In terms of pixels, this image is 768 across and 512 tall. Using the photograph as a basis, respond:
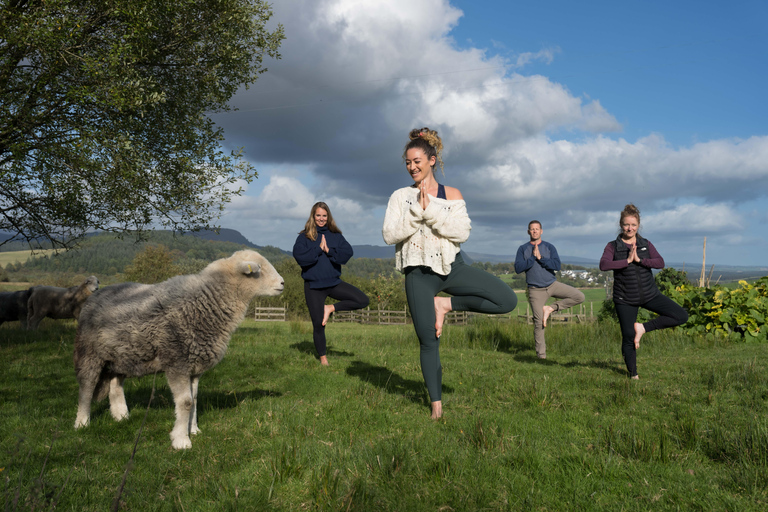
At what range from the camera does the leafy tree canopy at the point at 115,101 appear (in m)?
9.28

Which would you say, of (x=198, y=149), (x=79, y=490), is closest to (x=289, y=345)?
(x=198, y=149)

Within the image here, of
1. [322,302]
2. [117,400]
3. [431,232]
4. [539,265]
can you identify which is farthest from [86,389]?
[539,265]

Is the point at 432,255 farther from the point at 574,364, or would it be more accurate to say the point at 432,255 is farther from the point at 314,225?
the point at 574,364

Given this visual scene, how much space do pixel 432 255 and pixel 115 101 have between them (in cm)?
837

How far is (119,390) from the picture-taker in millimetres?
4816

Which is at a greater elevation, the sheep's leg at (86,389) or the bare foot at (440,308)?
the bare foot at (440,308)

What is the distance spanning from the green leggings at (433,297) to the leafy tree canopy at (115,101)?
26.6 ft

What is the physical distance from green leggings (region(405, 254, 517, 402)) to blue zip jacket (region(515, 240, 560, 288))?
5.10 meters

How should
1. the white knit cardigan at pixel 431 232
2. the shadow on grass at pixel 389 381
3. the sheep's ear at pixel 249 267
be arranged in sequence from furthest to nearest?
the shadow on grass at pixel 389 381 < the sheep's ear at pixel 249 267 < the white knit cardigan at pixel 431 232

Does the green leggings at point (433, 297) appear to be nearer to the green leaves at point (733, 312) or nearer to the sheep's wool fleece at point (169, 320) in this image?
the sheep's wool fleece at point (169, 320)

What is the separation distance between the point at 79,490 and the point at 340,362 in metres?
5.39

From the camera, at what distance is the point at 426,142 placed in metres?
4.57

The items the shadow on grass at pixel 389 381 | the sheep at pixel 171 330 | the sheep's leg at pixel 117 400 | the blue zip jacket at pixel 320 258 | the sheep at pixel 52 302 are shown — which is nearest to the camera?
the sheep at pixel 171 330

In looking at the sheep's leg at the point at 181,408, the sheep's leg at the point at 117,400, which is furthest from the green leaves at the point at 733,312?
the sheep's leg at the point at 117,400
